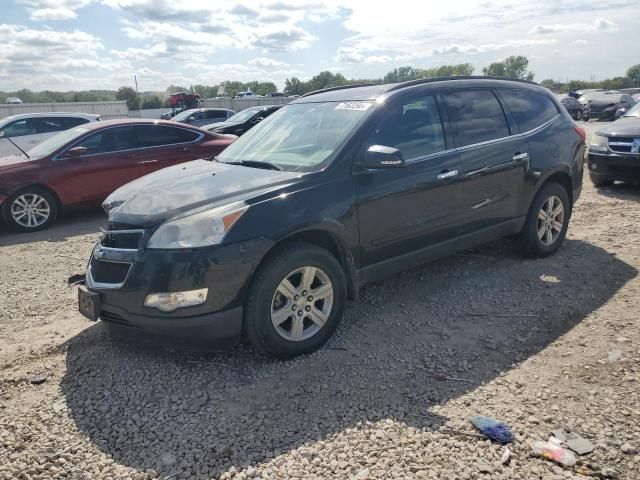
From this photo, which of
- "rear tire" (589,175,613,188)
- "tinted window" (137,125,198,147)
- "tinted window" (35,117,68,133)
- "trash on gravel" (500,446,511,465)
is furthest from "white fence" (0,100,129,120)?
"trash on gravel" (500,446,511,465)

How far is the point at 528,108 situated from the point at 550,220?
116 centimetres

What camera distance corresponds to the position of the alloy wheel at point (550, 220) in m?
5.59

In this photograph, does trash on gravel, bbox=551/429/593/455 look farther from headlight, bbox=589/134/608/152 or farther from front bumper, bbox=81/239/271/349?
headlight, bbox=589/134/608/152

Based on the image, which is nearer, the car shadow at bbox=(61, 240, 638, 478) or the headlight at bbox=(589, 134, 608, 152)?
the car shadow at bbox=(61, 240, 638, 478)

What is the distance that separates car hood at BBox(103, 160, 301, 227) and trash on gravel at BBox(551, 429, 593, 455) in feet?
7.22

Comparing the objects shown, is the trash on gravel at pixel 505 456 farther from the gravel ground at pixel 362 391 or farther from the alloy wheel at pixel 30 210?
the alloy wheel at pixel 30 210

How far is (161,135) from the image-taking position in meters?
8.96

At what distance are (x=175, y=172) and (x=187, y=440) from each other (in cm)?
228

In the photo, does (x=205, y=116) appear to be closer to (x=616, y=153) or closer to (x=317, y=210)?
(x=616, y=153)

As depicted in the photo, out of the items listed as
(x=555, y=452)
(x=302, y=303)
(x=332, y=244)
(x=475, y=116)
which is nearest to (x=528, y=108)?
(x=475, y=116)

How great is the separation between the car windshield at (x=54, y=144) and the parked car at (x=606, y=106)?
29773mm

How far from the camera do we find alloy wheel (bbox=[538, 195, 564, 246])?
18.3ft

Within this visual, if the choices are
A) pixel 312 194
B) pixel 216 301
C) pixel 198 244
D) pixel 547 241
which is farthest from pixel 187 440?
pixel 547 241

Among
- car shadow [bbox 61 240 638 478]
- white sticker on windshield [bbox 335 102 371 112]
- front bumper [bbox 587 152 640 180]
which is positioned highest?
white sticker on windshield [bbox 335 102 371 112]
